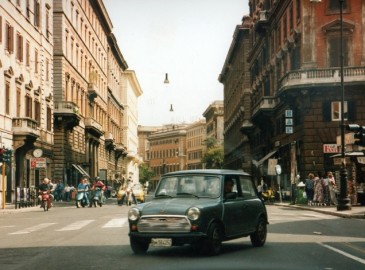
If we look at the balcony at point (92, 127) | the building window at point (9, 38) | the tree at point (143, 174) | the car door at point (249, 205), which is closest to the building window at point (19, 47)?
the building window at point (9, 38)

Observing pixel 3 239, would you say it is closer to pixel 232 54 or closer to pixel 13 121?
pixel 13 121

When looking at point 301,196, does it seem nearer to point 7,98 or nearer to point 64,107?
point 7,98

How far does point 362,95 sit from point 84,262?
117 ft

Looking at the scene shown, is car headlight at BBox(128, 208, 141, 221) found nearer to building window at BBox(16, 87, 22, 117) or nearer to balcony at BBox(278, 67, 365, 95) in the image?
building window at BBox(16, 87, 22, 117)

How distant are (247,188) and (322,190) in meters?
24.2

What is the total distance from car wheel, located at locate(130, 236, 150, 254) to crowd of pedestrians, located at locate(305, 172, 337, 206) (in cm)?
2540

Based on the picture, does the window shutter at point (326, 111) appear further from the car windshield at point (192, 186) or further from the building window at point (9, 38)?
the car windshield at point (192, 186)

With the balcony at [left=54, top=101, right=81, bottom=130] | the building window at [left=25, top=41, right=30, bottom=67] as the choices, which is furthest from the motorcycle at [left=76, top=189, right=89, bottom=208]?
the balcony at [left=54, top=101, right=81, bottom=130]

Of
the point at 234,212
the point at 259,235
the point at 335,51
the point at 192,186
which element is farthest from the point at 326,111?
the point at 192,186

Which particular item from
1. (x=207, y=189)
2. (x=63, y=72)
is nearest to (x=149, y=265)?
(x=207, y=189)

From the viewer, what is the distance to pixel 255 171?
250ft

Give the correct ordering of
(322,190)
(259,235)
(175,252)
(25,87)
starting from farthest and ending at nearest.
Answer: (25,87) < (322,190) < (259,235) < (175,252)

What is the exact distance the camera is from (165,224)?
1262cm

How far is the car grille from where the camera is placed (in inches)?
494
